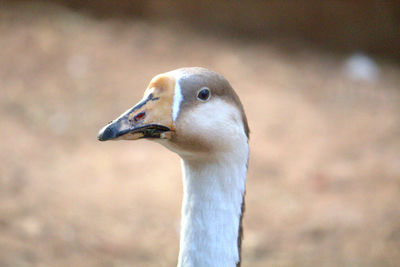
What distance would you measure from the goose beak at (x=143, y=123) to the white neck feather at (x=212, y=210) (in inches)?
10.3

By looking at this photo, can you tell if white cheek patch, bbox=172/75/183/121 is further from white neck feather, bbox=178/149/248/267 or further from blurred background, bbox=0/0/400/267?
blurred background, bbox=0/0/400/267

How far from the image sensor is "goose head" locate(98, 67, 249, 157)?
6.33 feet

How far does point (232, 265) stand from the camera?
217 centimetres

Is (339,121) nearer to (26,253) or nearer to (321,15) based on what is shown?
(321,15)

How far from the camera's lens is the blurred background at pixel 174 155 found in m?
4.36

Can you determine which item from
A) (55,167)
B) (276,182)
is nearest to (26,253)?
(55,167)

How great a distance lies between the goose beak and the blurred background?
2.36 metres

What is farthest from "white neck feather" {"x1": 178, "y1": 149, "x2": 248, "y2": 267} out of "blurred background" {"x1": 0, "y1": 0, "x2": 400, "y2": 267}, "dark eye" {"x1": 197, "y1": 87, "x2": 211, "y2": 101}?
"blurred background" {"x1": 0, "y1": 0, "x2": 400, "y2": 267}

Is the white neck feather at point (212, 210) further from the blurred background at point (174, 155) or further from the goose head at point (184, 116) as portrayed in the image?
the blurred background at point (174, 155)

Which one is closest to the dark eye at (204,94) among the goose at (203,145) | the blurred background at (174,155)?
the goose at (203,145)

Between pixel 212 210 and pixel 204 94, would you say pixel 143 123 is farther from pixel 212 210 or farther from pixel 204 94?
pixel 212 210

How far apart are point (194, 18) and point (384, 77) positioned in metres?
2.96

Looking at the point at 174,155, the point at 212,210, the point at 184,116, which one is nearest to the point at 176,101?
the point at 184,116

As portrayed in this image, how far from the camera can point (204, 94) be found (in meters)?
2.05
